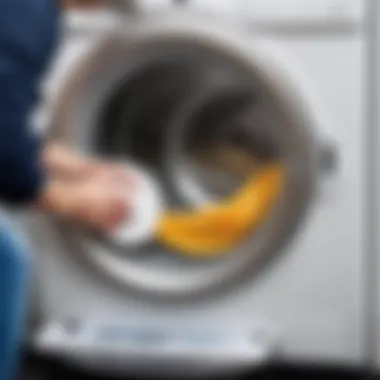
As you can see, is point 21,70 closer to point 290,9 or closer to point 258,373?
point 290,9

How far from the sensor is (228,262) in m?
1.57

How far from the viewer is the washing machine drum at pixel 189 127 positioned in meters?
1.51

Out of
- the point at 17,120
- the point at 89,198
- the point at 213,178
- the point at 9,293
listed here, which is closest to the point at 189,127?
the point at 213,178

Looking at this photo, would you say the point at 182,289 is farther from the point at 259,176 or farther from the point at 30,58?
the point at 30,58

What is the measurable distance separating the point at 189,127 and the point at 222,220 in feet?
0.56

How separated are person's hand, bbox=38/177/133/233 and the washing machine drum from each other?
1.39ft

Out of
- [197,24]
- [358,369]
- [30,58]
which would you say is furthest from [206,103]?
[30,58]

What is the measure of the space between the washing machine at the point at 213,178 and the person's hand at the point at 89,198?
0.44 meters

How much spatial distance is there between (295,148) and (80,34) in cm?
36

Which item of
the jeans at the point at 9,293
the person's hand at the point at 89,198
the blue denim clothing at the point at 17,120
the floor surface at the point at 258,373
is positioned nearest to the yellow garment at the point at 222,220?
the floor surface at the point at 258,373

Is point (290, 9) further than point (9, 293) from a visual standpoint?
Yes

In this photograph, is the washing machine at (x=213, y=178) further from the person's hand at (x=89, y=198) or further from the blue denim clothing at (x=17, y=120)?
the blue denim clothing at (x=17, y=120)

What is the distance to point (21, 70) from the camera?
0.74 meters

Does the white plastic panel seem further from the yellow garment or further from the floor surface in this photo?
the floor surface
